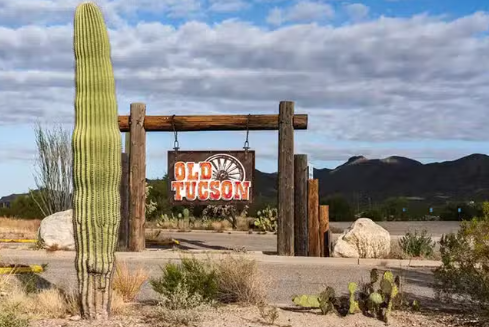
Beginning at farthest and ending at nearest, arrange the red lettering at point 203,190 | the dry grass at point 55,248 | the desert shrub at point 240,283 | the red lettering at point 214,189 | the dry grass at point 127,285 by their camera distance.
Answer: the dry grass at point 55,248 < the red lettering at point 203,190 < the red lettering at point 214,189 < the dry grass at point 127,285 < the desert shrub at point 240,283

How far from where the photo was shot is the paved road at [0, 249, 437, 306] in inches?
481

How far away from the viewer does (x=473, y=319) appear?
9.24 metres

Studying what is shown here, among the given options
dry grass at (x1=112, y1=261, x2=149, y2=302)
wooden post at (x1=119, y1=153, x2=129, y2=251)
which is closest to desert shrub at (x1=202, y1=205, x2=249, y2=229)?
wooden post at (x1=119, y1=153, x2=129, y2=251)

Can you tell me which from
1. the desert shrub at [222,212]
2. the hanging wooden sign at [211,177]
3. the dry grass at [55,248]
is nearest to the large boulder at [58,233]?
the dry grass at [55,248]

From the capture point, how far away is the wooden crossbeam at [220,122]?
16.8 metres

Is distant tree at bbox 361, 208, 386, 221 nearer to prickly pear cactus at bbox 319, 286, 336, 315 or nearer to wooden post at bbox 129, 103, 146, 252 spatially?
wooden post at bbox 129, 103, 146, 252

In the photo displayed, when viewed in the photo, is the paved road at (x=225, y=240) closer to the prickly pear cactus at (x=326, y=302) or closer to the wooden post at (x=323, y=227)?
the wooden post at (x=323, y=227)

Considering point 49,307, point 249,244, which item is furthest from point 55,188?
point 49,307

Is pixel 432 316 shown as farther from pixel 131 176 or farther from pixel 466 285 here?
pixel 131 176

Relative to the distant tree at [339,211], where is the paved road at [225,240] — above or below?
below

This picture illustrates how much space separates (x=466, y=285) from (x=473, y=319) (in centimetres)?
42

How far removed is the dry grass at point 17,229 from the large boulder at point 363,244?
1037cm

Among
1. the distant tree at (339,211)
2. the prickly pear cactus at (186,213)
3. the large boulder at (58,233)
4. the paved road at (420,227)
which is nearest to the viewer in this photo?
the large boulder at (58,233)

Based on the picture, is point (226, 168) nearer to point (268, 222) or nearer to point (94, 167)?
point (94, 167)
